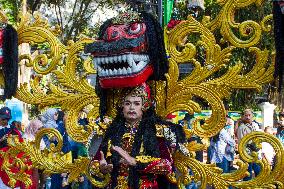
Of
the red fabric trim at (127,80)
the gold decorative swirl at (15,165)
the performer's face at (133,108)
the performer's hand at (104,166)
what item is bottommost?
the gold decorative swirl at (15,165)

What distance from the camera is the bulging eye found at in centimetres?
415

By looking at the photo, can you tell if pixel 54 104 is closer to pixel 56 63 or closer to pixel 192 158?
pixel 56 63

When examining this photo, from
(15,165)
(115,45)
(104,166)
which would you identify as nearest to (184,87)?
(115,45)

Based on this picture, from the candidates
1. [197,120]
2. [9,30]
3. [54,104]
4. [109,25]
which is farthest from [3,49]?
[197,120]

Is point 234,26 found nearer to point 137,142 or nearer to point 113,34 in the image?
point 113,34

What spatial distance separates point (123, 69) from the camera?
13.3 ft

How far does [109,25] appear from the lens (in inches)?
169

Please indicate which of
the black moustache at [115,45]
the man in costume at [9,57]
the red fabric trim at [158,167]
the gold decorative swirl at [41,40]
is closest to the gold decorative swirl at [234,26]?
the black moustache at [115,45]

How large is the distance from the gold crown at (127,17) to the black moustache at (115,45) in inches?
7.0

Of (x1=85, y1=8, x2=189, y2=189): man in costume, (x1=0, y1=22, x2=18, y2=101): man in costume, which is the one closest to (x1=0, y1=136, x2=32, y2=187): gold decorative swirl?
(x1=0, y1=22, x2=18, y2=101): man in costume

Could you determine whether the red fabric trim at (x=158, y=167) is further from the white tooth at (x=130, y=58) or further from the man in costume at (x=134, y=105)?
the white tooth at (x=130, y=58)

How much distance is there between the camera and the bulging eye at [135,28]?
4.15m

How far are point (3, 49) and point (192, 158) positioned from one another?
1.68m

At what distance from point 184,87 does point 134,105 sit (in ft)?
1.31
